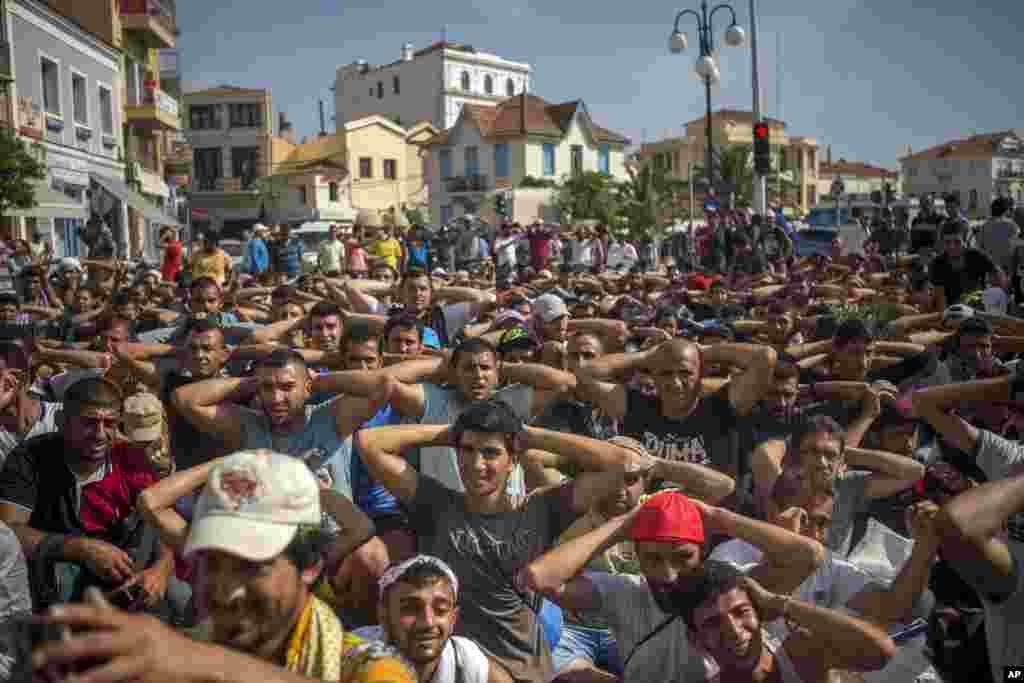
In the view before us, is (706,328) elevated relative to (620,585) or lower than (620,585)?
elevated

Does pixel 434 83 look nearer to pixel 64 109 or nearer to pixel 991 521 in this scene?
pixel 64 109

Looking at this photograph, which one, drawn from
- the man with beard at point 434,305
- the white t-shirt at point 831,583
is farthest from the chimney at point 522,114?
the white t-shirt at point 831,583

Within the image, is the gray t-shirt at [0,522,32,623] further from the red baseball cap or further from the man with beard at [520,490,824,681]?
the red baseball cap

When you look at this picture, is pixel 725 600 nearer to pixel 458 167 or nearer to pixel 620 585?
pixel 620 585

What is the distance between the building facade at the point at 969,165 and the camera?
9125cm

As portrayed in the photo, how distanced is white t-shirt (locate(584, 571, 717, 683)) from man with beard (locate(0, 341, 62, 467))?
11.5 ft

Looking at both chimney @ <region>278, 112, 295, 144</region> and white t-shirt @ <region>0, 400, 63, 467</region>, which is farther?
chimney @ <region>278, 112, 295, 144</region>

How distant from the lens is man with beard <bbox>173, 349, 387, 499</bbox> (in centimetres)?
523

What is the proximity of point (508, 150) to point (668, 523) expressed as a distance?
57.9m

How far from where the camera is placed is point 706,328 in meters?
8.35

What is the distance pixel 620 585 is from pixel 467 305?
5892 mm

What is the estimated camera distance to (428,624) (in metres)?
3.40

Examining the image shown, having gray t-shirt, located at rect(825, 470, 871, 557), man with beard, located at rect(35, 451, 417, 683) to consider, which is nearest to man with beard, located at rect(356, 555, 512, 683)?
man with beard, located at rect(35, 451, 417, 683)

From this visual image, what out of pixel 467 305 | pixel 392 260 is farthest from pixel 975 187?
pixel 467 305
